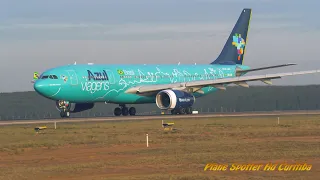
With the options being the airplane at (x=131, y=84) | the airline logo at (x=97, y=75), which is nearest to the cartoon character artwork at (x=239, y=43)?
the airplane at (x=131, y=84)

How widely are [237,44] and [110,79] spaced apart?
62.6ft

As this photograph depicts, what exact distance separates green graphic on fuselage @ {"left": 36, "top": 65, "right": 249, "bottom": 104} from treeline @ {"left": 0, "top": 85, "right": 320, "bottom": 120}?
422 inches

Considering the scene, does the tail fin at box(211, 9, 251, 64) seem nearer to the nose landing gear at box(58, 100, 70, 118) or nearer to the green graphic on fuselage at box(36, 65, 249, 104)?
the green graphic on fuselage at box(36, 65, 249, 104)

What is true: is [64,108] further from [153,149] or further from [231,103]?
[153,149]

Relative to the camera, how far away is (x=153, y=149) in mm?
35500

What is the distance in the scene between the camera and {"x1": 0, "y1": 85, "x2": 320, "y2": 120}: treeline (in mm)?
83688

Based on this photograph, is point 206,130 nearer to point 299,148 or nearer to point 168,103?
point 299,148

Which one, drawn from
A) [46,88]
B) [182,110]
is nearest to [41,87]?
[46,88]

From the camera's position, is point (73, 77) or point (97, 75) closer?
point (73, 77)

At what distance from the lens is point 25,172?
2717cm

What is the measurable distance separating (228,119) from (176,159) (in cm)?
2724

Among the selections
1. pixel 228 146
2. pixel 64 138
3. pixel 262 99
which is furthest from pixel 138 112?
pixel 228 146

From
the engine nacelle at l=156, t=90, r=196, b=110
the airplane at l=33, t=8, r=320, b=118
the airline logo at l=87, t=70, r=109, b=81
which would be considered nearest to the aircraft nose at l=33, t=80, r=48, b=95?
the airplane at l=33, t=8, r=320, b=118

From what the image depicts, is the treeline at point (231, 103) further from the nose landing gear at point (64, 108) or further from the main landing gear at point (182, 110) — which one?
the nose landing gear at point (64, 108)
